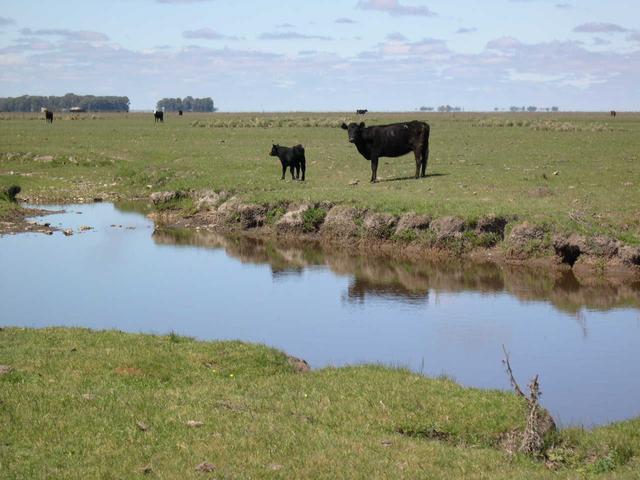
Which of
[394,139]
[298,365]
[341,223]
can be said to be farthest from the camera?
[394,139]

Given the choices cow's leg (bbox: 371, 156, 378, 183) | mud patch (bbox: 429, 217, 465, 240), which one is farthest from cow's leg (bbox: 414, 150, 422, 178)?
mud patch (bbox: 429, 217, 465, 240)

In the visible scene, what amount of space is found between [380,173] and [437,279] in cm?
1206

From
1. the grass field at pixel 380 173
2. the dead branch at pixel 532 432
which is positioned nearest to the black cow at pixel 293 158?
the grass field at pixel 380 173

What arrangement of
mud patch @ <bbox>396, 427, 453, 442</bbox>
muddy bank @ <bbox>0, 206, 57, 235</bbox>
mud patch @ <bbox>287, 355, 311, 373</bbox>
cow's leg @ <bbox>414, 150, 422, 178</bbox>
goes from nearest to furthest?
mud patch @ <bbox>396, 427, 453, 442</bbox>
mud patch @ <bbox>287, 355, 311, 373</bbox>
muddy bank @ <bbox>0, 206, 57, 235</bbox>
cow's leg @ <bbox>414, 150, 422, 178</bbox>

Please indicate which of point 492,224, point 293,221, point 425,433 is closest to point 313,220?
point 293,221

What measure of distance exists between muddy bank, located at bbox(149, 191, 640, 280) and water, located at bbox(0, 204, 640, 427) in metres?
0.70

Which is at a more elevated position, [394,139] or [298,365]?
[394,139]

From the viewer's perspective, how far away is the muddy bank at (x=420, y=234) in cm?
2262

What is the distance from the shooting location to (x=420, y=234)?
25.1 m

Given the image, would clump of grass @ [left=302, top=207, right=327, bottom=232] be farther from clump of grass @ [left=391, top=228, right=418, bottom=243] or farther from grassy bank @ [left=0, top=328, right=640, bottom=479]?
grassy bank @ [left=0, top=328, right=640, bottom=479]

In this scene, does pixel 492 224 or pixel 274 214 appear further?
pixel 274 214

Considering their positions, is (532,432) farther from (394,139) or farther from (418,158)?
(394,139)

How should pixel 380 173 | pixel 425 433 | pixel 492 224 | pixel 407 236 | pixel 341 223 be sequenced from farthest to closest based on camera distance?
pixel 380 173, pixel 341 223, pixel 407 236, pixel 492 224, pixel 425 433

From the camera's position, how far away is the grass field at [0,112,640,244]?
83.0ft
